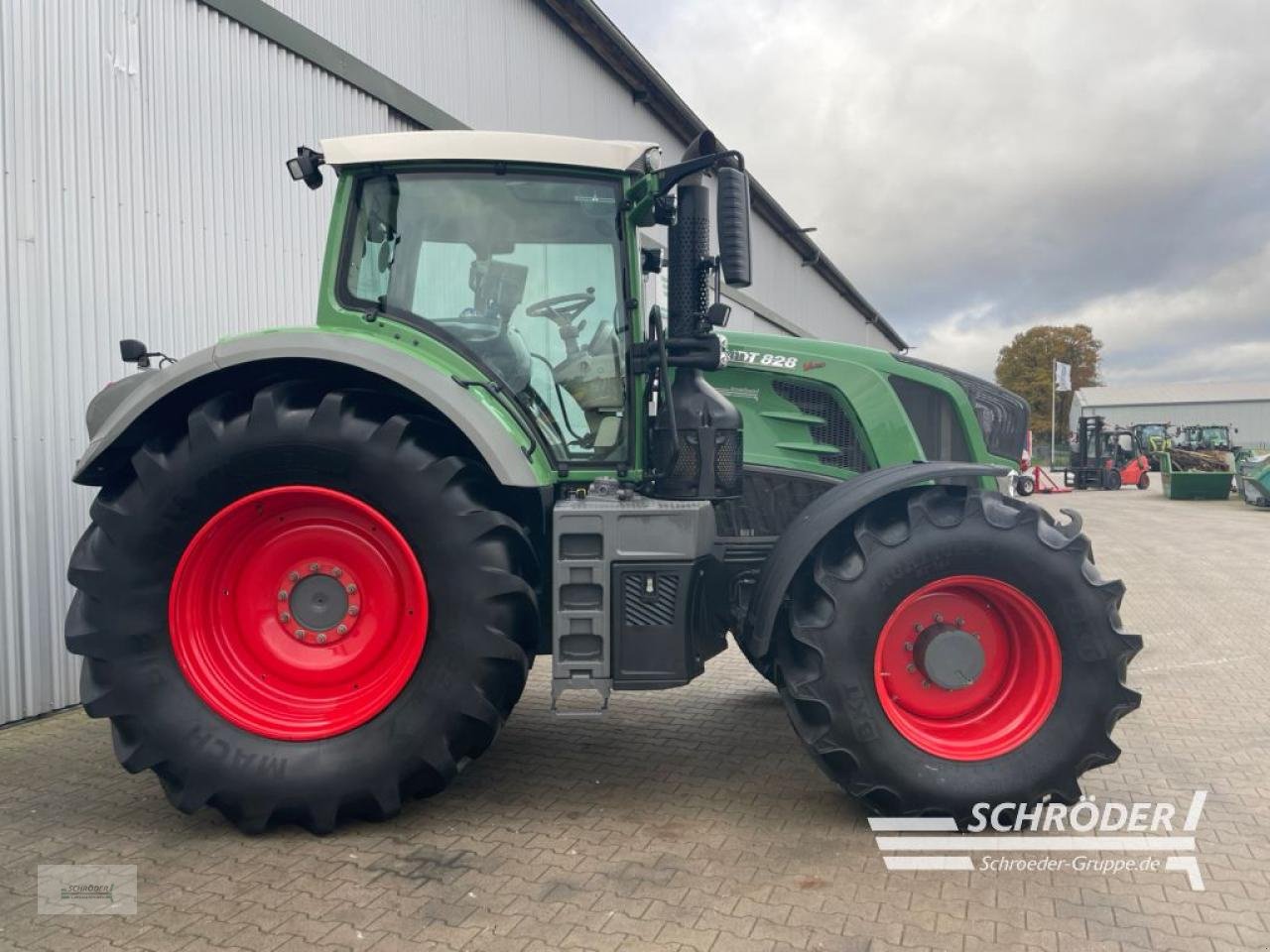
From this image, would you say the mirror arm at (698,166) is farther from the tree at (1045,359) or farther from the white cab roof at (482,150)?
the tree at (1045,359)

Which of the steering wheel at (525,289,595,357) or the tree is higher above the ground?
the tree

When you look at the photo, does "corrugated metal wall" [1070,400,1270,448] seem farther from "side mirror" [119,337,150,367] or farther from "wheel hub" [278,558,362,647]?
"wheel hub" [278,558,362,647]

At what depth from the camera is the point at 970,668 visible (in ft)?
11.1

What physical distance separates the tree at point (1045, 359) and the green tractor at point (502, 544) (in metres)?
61.6

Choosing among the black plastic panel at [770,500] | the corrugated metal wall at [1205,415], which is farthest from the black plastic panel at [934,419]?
the corrugated metal wall at [1205,415]

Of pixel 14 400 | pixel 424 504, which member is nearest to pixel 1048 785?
pixel 424 504

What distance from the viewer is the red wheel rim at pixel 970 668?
3.36 m

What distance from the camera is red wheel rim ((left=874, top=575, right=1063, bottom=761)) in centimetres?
336

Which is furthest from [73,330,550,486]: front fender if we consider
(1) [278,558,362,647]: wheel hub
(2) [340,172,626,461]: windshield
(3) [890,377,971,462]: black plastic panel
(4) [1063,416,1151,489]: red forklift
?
(4) [1063,416,1151,489]: red forklift

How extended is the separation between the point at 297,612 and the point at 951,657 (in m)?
2.50

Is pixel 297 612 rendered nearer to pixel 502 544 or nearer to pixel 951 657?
pixel 502 544

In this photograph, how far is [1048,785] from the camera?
10.7 ft

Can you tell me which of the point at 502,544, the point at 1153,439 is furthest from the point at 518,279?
the point at 1153,439

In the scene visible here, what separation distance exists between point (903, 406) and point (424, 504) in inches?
93.2
